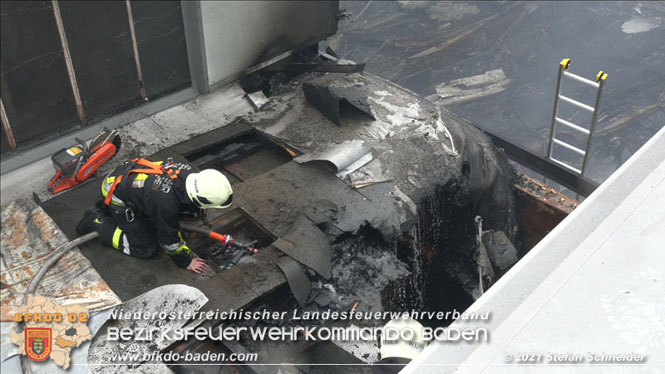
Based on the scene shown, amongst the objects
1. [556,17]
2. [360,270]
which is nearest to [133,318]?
[360,270]

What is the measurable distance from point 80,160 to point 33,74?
1085mm

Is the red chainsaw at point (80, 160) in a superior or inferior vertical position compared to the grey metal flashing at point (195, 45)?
inferior

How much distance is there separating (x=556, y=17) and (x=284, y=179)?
10203 mm

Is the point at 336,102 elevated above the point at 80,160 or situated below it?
above

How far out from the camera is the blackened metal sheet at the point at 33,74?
6.26 metres

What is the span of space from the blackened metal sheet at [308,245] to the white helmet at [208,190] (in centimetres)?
82

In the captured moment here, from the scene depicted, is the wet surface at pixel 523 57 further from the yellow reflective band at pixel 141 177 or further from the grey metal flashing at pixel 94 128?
the yellow reflective band at pixel 141 177

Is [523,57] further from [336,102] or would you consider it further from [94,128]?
[94,128]

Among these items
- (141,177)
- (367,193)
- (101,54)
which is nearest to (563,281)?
(367,193)

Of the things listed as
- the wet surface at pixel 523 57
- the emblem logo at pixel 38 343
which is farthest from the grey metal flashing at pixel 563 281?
the wet surface at pixel 523 57

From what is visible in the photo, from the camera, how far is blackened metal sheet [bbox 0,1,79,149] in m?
6.26

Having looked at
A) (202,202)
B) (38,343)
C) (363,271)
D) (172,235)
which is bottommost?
(363,271)

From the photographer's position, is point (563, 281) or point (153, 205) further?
point (153, 205)

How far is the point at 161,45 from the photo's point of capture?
7711 millimetres
